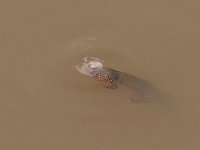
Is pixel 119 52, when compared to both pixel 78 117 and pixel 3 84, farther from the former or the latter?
pixel 3 84

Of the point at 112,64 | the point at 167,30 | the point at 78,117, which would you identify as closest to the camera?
the point at 78,117

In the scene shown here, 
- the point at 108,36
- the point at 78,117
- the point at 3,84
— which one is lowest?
the point at 78,117

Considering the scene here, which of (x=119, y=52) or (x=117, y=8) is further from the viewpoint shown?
(x=117, y=8)

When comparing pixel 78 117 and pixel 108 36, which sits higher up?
pixel 108 36

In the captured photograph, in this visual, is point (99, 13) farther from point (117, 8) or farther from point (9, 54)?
point (9, 54)

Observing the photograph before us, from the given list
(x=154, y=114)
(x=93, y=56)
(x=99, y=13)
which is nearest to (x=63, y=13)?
(x=99, y=13)

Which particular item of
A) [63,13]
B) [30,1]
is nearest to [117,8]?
[63,13]

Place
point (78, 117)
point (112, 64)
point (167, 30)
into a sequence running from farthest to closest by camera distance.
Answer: point (167, 30) < point (112, 64) < point (78, 117)
